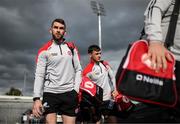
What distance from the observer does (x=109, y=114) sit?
795cm

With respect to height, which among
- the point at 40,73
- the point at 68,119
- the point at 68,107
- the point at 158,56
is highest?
the point at 40,73

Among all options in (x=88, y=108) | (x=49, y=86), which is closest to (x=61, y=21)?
(x=49, y=86)

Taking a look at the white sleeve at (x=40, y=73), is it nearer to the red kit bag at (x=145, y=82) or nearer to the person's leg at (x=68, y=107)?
the person's leg at (x=68, y=107)

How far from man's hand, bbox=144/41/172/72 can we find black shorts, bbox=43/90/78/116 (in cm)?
326

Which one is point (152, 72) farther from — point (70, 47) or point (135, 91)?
point (70, 47)

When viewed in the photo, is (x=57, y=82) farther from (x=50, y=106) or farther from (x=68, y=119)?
(x=68, y=119)

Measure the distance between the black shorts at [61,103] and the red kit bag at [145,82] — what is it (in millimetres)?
3190

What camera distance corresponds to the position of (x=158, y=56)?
6.96 ft

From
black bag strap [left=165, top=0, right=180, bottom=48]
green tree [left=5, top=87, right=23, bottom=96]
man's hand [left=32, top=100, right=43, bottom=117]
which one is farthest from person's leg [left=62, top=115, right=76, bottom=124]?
green tree [left=5, top=87, right=23, bottom=96]

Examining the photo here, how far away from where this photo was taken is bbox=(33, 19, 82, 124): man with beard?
5.25 metres

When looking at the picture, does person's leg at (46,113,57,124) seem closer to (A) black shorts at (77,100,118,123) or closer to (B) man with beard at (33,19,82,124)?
(B) man with beard at (33,19,82,124)

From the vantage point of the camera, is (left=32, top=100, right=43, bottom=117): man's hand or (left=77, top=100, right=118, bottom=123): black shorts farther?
(left=77, top=100, right=118, bottom=123): black shorts

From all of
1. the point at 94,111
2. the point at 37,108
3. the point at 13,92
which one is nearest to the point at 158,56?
the point at 37,108

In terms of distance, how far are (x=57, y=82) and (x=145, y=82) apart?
3222 mm
